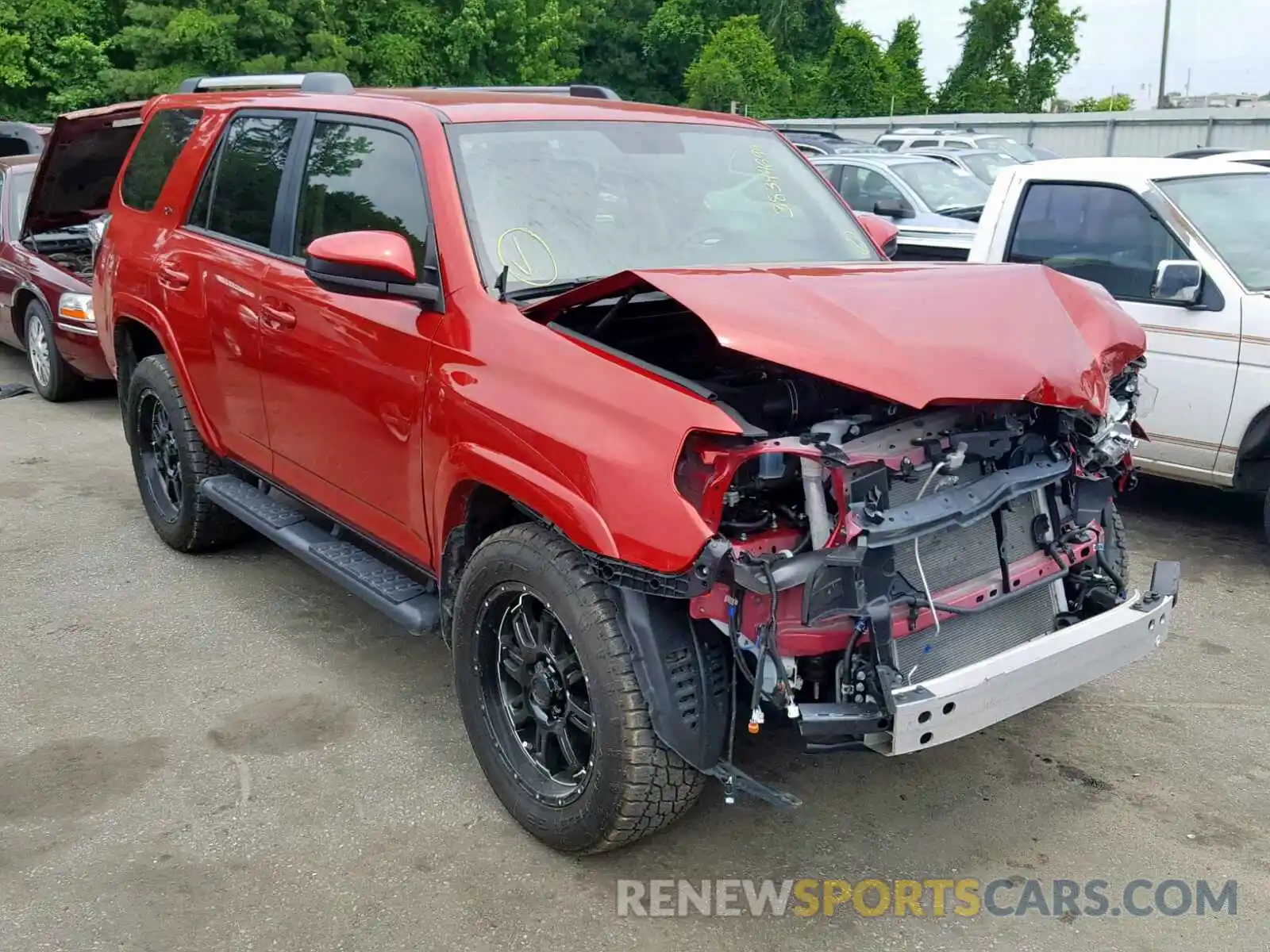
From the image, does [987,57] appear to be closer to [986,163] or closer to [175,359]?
[986,163]

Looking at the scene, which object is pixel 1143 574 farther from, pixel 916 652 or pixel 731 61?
pixel 731 61

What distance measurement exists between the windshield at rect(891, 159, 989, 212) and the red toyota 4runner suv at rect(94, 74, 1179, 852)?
925 centimetres

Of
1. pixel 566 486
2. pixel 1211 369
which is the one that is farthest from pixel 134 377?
pixel 1211 369

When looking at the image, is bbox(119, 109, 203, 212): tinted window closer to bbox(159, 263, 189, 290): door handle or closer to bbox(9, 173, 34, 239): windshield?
bbox(159, 263, 189, 290): door handle

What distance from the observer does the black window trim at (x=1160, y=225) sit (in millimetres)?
5449

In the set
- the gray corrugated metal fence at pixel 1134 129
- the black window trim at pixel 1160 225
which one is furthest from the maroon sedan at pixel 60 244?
the gray corrugated metal fence at pixel 1134 129

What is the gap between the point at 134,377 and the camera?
5.49 meters

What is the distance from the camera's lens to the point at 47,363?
877 cm

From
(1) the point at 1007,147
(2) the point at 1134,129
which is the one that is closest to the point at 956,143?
(1) the point at 1007,147

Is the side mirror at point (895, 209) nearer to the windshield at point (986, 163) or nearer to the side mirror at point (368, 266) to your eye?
the windshield at point (986, 163)

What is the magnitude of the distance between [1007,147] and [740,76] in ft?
108

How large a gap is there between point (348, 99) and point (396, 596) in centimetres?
184

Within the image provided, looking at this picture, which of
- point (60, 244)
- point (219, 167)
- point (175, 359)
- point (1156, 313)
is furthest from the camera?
point (60, 244)

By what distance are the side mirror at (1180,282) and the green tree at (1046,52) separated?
176ft
